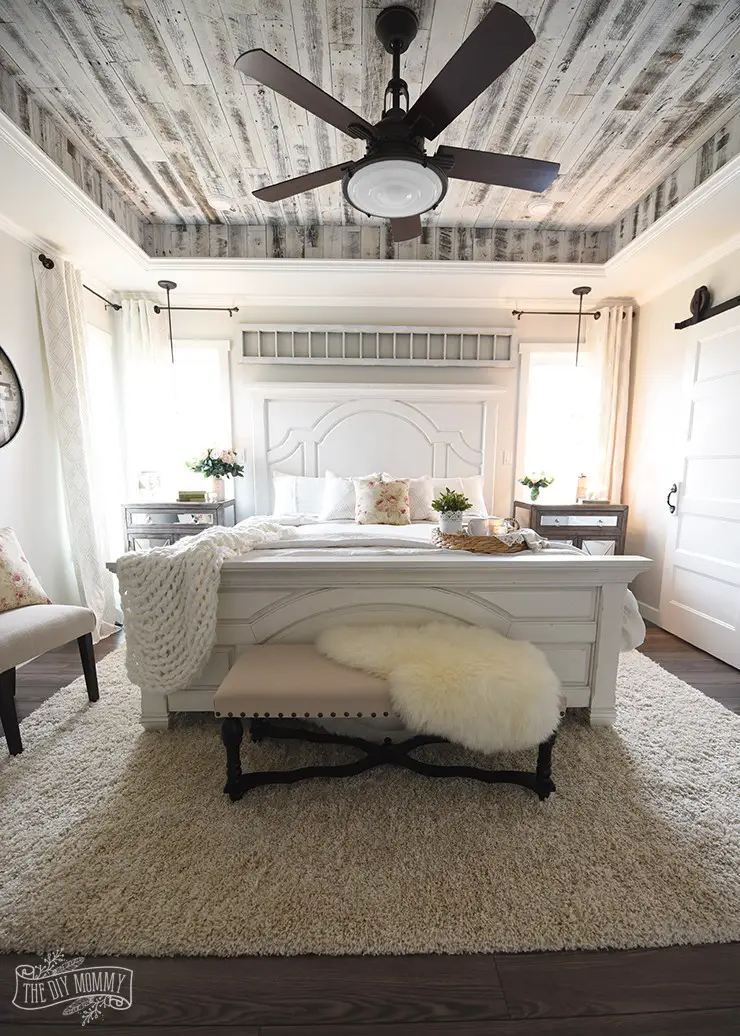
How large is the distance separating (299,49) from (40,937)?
3.29 meters

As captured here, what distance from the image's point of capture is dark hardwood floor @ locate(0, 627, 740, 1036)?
976 millimetres

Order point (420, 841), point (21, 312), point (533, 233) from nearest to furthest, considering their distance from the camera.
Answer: point (420, 841) < point (21, 312) < point (533, 233)

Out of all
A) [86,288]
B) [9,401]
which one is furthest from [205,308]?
[9,401]

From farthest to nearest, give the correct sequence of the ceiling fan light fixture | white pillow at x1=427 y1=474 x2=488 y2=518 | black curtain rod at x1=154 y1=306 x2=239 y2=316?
black curtain rod at x1=154 y1=306 x2=239 y2=316 < white pillow at x1=427 y1=474 x2=488 y2=518 < the ceiling fan light fixture

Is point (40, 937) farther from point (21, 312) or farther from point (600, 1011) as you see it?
point (21, 312)

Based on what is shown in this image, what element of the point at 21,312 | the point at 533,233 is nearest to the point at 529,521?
the point at 533,233

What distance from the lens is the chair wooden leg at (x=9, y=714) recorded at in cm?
182

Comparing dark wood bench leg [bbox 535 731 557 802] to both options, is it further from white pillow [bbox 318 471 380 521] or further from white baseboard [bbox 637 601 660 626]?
white baseboard [bbox 637 601 660 626]

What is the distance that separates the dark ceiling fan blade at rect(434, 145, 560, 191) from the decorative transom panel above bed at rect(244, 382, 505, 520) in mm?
2115

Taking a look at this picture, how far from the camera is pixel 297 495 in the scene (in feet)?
12.6

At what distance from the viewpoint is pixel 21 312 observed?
111 inches

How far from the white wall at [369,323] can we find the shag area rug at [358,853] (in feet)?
9.02

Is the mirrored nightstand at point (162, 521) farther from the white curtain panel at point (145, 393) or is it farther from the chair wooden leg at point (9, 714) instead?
the chair wooden leg at point (9, 714)

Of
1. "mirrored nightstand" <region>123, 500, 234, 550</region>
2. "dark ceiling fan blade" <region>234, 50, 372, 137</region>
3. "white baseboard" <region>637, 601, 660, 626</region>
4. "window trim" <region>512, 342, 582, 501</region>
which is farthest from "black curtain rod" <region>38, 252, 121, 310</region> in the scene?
"white baseboard" <region>637, 601, 660, 626</region>
